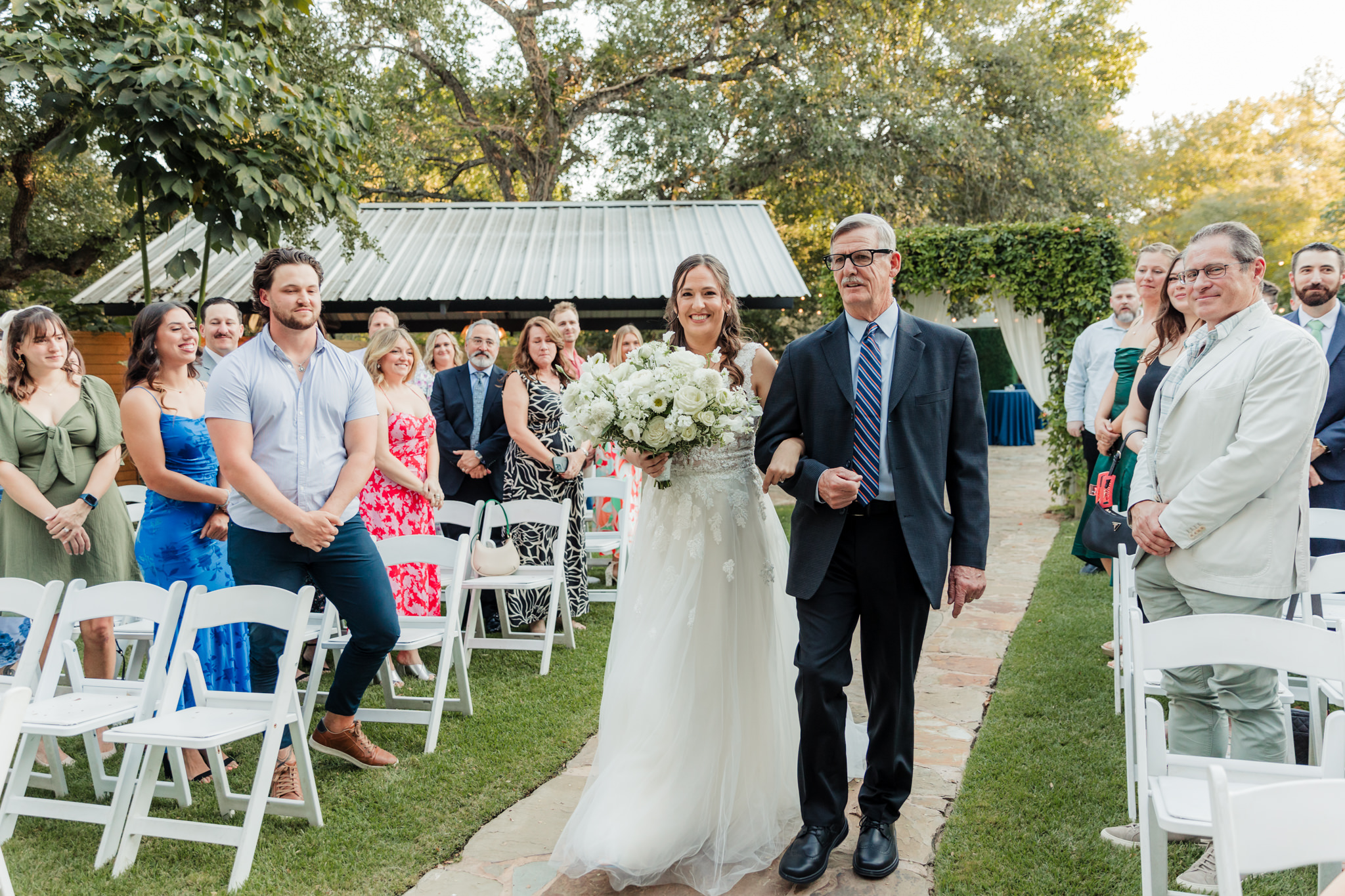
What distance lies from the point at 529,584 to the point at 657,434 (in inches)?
107

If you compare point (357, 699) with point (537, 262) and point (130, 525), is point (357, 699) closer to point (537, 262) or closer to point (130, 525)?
point (130, 525)

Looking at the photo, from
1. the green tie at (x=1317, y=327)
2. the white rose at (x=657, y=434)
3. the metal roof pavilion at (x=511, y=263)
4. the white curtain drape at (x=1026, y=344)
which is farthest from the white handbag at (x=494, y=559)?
the white curtain drape at (x=1026, y=344)

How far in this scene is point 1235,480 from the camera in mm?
2848

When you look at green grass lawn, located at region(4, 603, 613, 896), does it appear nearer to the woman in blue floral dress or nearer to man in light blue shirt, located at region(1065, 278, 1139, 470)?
the woman in blue floral dress

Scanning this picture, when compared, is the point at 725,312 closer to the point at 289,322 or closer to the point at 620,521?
the point at 289,322

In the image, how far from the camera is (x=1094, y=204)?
18.5m

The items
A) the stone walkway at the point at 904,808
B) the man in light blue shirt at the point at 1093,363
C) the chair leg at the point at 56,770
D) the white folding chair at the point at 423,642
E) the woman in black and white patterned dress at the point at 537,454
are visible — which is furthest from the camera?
the man in light blue shirt at the point at 1093,363

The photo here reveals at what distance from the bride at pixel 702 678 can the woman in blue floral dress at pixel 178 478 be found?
1920mm

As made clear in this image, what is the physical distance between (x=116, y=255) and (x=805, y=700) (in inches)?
721

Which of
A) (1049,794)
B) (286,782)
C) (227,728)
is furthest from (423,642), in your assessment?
(1049,794)

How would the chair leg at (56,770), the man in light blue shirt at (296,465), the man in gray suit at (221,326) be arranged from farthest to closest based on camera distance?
1. the man in gray suit at (221,326)
2. the chair leg at (56,770)
3. the man in light blue shirt at (296,465)

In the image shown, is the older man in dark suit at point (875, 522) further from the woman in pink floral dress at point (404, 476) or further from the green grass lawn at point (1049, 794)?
the woman in pink floral dress at point (404, 476)

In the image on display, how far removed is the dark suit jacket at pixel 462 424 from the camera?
6.63m

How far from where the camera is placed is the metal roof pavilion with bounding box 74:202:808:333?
37.0ft
